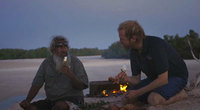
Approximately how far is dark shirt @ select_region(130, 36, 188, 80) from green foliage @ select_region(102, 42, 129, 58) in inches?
617

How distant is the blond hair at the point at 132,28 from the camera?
224cm

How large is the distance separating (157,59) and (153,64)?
0.17m

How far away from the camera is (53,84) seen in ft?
8.21

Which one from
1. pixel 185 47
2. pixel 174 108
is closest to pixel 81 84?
pixel 174 108

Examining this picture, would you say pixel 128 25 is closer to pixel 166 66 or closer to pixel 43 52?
pixel 166 66

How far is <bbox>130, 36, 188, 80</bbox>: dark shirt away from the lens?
2.26 m

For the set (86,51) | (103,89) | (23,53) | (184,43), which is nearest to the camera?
(103,89)

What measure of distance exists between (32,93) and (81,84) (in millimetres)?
615

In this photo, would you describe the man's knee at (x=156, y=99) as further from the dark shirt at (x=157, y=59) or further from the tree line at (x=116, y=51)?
the tree line at (x=116, y=51)

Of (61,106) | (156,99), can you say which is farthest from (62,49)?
(156,99)

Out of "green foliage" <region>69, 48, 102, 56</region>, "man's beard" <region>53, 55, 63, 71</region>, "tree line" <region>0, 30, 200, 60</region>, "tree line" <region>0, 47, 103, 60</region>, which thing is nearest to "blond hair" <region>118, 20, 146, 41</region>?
"man's beard" <region>53, 55, 63, 71</region>

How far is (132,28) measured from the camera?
2244mm

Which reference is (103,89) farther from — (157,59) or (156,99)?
(157,59)

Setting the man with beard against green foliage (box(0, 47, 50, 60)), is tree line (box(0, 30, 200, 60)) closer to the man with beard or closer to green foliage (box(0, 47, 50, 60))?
green foliage (box(0, 47, 50, 60))
